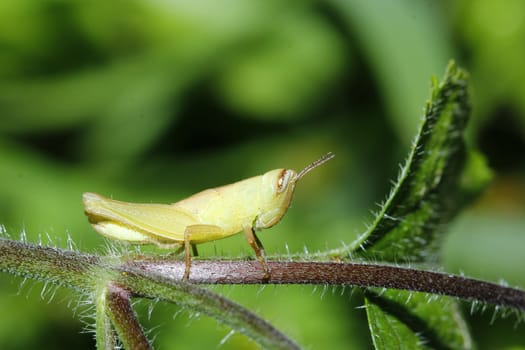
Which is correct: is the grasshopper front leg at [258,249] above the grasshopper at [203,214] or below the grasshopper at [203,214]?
below

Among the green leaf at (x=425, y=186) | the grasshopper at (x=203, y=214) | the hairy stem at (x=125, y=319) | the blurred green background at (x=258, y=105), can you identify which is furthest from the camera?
the blurred green background at (x=258, y=105)

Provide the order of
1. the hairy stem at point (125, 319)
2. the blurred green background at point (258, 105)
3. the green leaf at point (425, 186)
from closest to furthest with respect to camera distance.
→ 1. the hairy stem at point (125, 319)
2. the green leaf at point (425, 186)
3. the blurred green background at point (258, 105)

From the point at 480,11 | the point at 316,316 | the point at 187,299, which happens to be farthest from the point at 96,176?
the point at 187,299

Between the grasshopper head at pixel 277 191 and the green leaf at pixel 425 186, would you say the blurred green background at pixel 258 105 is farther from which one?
the grasshopper head at pixel 277 191

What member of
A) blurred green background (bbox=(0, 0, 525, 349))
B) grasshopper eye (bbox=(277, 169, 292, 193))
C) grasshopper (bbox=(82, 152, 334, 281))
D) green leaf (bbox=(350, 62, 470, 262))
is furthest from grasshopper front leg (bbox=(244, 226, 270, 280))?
blurred green background (bbox=(0, 0, 525, 349))

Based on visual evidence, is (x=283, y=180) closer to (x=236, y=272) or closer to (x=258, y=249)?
(x=258, y=249)

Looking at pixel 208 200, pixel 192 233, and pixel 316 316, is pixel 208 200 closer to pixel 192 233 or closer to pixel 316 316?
pixel 192 233

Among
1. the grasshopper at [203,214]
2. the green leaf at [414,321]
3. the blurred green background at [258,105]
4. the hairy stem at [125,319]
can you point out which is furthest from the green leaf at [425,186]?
the blurred green background at [258,105]
